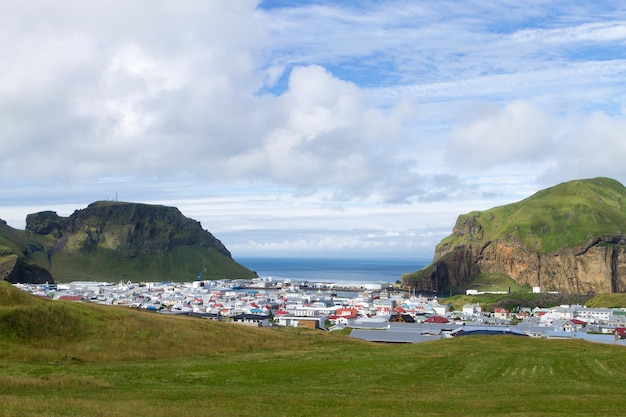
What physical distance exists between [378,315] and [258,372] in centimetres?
7960

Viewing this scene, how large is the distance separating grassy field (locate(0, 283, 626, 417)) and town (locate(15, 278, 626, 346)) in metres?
20.0

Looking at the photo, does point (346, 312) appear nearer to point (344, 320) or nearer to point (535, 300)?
point (344, 320)

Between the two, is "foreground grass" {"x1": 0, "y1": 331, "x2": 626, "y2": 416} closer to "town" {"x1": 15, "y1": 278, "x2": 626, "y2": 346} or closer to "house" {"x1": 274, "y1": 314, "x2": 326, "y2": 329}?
"town" {"x1": 15, "y1": 278, "x2": 626, "y2": 346}

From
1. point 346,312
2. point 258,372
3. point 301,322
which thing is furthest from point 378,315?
point 258,372

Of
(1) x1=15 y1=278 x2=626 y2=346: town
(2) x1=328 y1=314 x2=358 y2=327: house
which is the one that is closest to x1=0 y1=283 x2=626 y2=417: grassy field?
(1) x1=15 y1=278 x2=626 y2=346: town

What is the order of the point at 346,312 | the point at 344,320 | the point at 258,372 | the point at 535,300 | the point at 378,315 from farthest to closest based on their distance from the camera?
the point at 535,300
the point at 346,312
the point at 378,315
the point at 344,320
the point at 258,372

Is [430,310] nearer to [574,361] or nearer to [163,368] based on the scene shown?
[574,361]

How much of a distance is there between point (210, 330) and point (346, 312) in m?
66.3

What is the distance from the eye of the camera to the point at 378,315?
111 m

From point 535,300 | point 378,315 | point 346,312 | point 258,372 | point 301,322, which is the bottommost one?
point 378,315

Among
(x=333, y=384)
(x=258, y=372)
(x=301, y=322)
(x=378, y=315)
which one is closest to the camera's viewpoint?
(x=333, y=384)

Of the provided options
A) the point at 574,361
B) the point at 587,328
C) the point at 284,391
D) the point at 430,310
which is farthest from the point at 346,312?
the point at 284,391

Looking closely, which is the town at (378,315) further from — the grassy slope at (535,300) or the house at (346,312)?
the grassy slope at (535,300)

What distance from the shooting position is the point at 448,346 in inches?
1896
